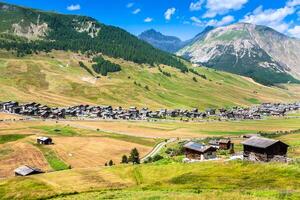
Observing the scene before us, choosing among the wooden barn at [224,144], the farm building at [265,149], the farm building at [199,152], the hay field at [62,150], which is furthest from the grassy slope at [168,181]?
the wooden barn at [224,144]

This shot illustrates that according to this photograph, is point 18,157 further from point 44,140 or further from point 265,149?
point 265,149

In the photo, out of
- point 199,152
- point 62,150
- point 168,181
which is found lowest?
point 62,150

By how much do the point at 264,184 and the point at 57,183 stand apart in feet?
142

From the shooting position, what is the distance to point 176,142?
195000 millimetres

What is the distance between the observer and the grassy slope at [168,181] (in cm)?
6551

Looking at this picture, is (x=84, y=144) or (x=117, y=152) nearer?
(x=117, y=152)

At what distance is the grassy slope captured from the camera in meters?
65.5

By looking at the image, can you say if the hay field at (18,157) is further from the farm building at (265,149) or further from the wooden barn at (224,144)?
the farm building at (265,149)

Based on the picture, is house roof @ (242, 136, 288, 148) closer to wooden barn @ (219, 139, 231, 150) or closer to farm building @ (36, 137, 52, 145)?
wooden barn @ (219, 139, 231, 150)

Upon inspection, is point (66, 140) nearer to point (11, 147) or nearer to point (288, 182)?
point (11, 147)

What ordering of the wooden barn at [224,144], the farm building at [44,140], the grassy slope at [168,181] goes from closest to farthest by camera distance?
1. the grassy slope at [168,181]
2. the wooden barn at [224,144]
3. the farm building at [44,140]

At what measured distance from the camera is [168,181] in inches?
3123

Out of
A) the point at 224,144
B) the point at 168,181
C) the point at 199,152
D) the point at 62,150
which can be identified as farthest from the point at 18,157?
the point at 168,181

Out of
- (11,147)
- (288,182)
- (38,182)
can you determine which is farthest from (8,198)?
(11,147)
